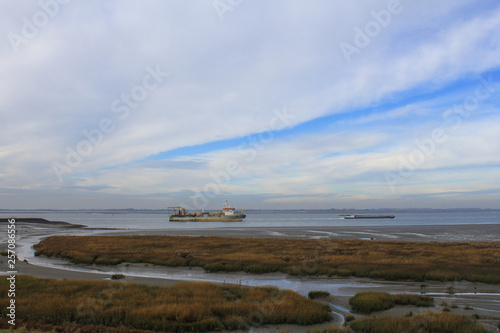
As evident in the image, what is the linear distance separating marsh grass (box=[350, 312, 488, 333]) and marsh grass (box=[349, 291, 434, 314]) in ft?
7.25

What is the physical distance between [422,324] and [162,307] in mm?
10246

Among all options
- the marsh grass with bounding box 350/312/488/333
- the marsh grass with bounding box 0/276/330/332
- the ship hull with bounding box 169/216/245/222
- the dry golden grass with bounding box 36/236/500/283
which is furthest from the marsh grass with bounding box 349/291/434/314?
the ship hull with bounding box 169/216/245/222

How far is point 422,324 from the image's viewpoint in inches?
501

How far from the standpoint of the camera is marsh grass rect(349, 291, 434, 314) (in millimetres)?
15711

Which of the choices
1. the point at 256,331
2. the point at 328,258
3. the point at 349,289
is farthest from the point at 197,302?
the point at 328,258

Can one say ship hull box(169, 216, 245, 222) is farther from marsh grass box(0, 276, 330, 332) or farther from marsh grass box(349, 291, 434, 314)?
marsh grass box(349, 291, 434, 314)

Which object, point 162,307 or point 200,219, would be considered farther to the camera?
point 200,219

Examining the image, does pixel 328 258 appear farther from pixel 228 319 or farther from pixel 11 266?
pixel 11 266

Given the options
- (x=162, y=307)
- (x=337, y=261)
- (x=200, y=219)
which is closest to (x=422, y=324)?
(x=162, y=307)

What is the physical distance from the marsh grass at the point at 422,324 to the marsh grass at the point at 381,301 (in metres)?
2.21

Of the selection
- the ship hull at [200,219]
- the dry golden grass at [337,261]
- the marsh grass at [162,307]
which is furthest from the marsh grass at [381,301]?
the ship hull at [200,219]

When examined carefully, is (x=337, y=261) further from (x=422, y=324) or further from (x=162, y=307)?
(x=162, y=307)

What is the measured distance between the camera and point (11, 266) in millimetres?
26781

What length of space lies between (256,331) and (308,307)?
3.24m
